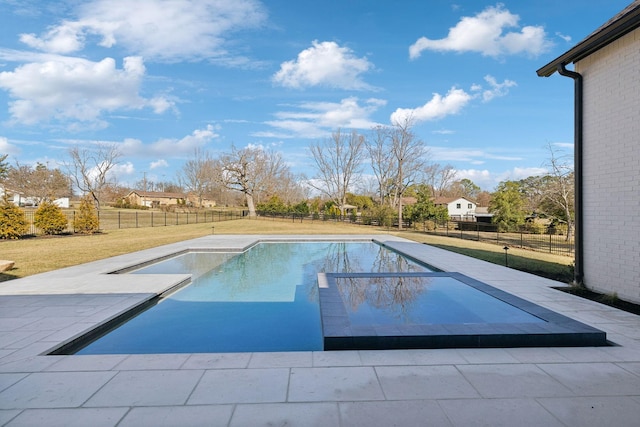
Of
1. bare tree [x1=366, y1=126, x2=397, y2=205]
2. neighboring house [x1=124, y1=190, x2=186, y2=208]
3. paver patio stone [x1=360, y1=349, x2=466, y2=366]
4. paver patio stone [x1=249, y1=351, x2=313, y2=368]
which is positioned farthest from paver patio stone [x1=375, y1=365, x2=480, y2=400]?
neighboring house [x1=124, y1=190, x2=186, y2=208]

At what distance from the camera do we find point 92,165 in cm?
3825

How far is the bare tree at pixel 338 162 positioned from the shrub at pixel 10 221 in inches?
Result: 988

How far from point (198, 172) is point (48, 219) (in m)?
36.1

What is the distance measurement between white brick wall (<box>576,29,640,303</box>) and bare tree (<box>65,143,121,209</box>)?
43.5 meters

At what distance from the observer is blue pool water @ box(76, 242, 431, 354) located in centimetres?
373

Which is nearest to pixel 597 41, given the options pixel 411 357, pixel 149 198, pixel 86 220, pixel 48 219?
pixel 411 357

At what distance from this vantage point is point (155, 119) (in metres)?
22.9

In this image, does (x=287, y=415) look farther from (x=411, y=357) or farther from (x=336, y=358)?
(x=411, y=357)

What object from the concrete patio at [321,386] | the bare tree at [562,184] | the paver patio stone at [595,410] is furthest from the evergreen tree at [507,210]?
the paver patio stone at [595,410]

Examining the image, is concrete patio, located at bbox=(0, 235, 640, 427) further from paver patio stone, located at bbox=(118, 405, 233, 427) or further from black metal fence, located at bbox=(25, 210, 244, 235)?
black metal fence, located at bbox=(25, 210, 244, 235)

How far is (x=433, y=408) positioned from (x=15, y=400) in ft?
9.66

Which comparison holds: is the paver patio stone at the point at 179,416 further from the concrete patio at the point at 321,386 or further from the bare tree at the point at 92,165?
the bare tree at the point at 92,165

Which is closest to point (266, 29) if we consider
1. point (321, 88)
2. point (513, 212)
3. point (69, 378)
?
point (321, 88)

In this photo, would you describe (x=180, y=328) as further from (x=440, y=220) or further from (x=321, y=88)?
(x=440, y=220)
